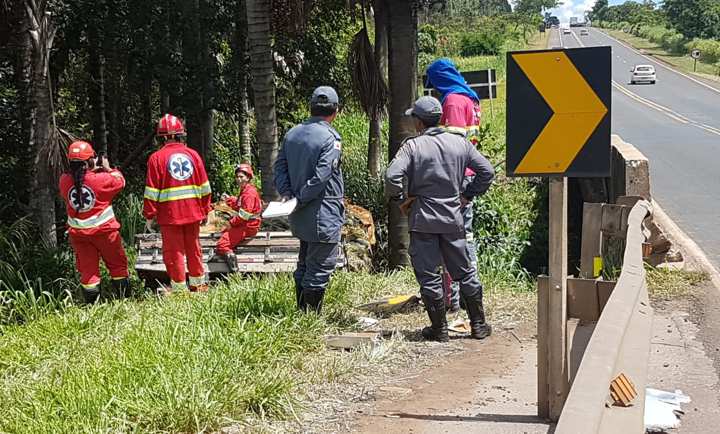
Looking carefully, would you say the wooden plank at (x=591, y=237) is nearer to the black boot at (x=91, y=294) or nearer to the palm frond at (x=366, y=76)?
the black boot at (x=91, y=294)

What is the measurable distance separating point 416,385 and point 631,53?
8275 cm

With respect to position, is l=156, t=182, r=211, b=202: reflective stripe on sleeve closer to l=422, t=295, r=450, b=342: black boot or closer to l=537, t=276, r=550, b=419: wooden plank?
l=422, t=295, r=450, b=342: black boot

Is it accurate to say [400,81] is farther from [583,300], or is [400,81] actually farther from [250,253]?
[583,300]

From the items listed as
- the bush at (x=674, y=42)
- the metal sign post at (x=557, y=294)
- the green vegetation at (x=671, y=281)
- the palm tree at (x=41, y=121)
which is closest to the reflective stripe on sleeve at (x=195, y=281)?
the palm tree at (x=41, y=121)

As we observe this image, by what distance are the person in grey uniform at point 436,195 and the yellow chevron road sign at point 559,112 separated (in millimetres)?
1958

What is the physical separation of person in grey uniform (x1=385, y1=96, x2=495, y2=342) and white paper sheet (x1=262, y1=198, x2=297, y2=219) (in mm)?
747

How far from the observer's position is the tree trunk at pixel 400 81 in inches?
377

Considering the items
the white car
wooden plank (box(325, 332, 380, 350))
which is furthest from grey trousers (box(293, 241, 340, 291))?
the white car

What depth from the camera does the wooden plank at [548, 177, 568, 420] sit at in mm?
4566

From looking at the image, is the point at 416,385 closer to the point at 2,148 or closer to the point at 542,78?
the point at 542,78

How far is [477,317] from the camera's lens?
6836mm

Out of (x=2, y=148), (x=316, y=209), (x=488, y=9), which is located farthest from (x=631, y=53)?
(x=316, y=209)

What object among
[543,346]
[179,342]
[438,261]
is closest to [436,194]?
[438,261]

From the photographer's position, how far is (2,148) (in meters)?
14.6
